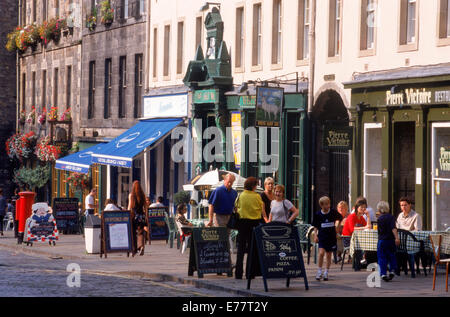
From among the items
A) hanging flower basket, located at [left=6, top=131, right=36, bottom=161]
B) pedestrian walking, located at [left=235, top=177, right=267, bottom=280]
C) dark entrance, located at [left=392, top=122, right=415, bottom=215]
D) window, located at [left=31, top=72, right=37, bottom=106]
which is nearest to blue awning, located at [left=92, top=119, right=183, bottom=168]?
dark entrance, located at [left=392, top=122, right=415, bottom=215]

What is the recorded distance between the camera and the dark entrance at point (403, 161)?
23562 millimetres

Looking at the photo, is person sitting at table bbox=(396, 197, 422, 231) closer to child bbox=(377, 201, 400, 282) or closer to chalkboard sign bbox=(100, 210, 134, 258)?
child bbox=(377, 201, 400, 282)

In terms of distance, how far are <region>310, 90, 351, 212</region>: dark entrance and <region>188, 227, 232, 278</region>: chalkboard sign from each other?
346 inches

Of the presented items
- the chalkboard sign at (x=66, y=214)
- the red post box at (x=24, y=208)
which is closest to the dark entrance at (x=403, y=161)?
the red post box at (x=24, y=208)

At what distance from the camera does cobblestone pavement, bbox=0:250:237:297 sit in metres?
16.5

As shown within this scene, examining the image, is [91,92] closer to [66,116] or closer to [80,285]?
[66,116]

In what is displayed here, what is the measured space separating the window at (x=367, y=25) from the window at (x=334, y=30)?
1.37 metres

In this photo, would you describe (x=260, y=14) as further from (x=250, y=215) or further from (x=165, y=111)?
(x=250, y=215)

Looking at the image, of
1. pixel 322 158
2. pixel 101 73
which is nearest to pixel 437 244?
pixel 322 158

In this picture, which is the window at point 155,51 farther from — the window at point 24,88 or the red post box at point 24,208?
the window at point 24,88

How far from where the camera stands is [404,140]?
23875 mm

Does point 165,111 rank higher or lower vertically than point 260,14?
lower

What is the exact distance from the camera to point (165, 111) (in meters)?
37.1
